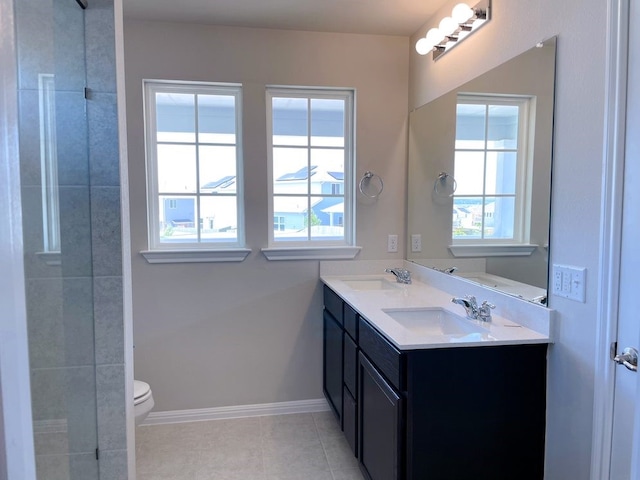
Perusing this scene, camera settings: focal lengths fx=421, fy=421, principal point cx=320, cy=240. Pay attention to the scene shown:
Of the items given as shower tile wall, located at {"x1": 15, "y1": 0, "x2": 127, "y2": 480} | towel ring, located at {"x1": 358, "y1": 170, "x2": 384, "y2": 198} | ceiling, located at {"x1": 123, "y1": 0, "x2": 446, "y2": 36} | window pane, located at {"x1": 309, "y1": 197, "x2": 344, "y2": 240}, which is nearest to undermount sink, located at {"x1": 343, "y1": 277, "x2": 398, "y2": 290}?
window pane, located at {"x1": 309, "y1": 197, "x2": 344, "y2": 240}

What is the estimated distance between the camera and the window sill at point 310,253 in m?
2.77

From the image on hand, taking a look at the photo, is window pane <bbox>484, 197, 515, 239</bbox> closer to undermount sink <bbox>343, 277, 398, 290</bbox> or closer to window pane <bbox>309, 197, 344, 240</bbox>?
undermount sink <bbox>343, 277, 398, 290</bbox>

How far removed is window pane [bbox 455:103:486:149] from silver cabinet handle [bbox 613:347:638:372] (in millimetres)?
1100

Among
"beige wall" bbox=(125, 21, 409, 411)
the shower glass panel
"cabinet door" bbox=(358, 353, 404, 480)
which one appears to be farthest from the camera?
"beige wall" bbox=(125, 21, 409, 411)

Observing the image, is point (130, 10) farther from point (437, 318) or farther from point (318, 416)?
point (318, 416)

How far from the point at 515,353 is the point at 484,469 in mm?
440

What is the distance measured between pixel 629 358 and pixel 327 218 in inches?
77.3

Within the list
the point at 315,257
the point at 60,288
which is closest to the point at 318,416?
the point at 315,257

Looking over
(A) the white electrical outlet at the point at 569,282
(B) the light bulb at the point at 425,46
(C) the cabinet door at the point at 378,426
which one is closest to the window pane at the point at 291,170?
(B) the light bulb at the point at 425,46

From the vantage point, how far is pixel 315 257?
2.84m

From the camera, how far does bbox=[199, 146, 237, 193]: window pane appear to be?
275 centimetres

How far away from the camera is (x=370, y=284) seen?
2768 millimetres

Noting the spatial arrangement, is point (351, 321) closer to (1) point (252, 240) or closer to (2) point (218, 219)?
(1) point (252, 240)

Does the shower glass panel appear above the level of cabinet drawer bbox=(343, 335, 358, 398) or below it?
above
